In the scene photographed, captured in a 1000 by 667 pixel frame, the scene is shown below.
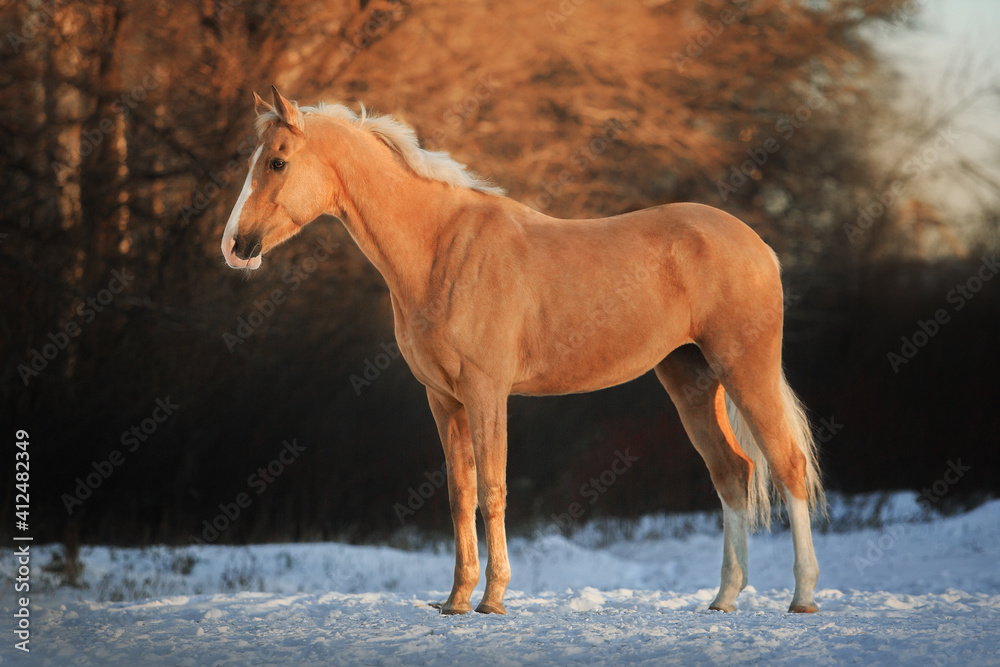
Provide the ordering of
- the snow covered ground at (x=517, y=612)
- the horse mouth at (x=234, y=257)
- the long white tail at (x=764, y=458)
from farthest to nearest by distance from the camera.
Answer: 1. the long white tail at (x=764, y=458)
2. the horse mouth at (x=234, y=257)
3. the snow covered ground at (x=517, y=612)

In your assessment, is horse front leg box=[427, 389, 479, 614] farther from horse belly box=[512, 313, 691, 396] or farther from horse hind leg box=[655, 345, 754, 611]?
horse hind leg box=[655, 345, 754, 611]

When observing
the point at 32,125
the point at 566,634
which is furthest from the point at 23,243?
the point at 566,634

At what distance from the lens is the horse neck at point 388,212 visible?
449 cm

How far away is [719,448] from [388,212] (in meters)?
2.51

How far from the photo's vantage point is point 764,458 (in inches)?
202

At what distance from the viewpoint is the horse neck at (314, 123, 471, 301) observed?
177 inches

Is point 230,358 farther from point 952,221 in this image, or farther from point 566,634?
point 952,221

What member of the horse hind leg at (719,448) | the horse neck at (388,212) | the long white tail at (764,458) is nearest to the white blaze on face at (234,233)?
the horse neck at (388,212)

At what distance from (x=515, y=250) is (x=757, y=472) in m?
2.15

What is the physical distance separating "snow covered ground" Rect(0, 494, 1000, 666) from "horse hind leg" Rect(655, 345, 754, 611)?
27cm

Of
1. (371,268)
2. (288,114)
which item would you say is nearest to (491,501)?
(288,114)

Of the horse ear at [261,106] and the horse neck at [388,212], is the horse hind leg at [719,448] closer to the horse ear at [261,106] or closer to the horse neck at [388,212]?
the horse neck at [388,212]

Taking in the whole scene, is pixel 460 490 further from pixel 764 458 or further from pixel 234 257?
pixel 764 458

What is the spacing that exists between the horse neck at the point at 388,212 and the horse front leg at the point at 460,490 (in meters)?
0.72
